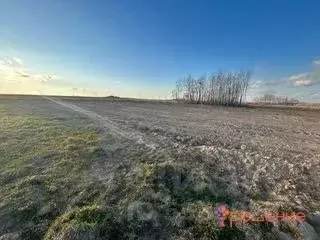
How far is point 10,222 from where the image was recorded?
5.26m

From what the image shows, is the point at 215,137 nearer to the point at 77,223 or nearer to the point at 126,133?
the point at 126,133

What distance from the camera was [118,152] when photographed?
32.3 feet

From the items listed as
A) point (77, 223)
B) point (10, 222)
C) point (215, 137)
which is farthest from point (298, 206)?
point (215, 137)

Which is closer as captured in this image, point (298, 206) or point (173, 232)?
point (173, 232)

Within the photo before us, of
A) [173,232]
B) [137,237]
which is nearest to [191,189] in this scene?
[173,232]

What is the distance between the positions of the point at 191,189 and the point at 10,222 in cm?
436

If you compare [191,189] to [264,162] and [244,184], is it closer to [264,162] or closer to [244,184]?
[244,184]

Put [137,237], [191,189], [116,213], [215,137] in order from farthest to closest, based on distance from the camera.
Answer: [215,137] → [191,189] → [116,213] → [137,237]

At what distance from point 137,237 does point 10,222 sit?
8.94 ft

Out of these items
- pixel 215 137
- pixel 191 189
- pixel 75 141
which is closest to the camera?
pixel 191 189
